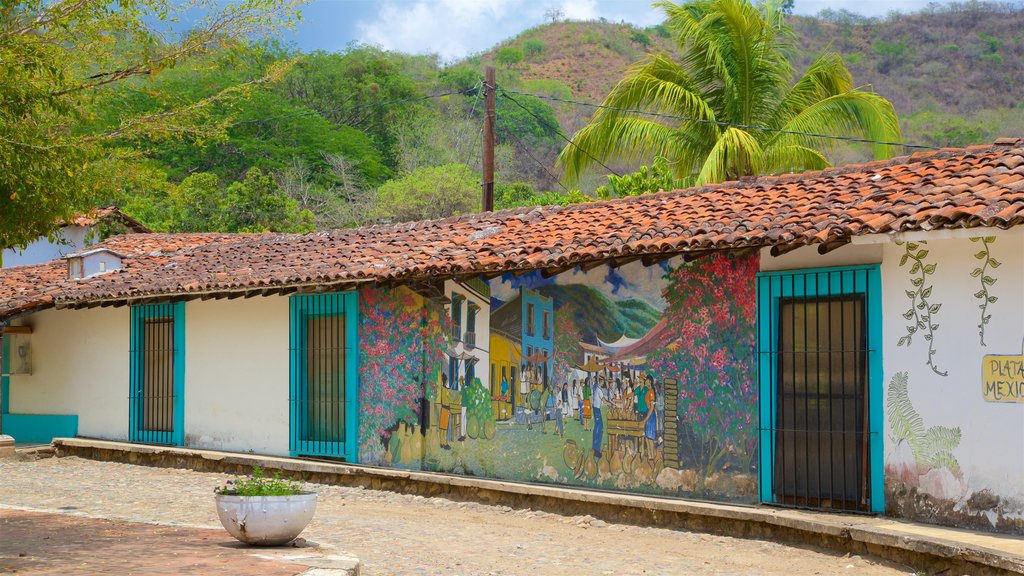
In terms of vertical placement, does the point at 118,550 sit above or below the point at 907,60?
below

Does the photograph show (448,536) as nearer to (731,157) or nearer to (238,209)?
(731,157)

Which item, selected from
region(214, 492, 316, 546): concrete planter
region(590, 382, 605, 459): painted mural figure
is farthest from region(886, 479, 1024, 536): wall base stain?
region(214, 492, 316, 546): concrete planter

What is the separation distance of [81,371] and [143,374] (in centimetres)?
173

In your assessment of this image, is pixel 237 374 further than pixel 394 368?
Yes

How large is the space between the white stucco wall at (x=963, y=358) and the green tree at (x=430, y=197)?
92.2 ft

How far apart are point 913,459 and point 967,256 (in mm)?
1757

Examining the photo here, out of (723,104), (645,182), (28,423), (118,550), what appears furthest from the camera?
(645,182)

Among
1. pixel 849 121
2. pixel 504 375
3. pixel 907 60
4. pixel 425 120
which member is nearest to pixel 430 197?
pixel 425 120

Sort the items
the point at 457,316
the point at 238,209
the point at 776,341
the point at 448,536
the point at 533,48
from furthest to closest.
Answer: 1. the point at 533,48
2. the point at 238,209
3. the point at 457,316
4. the point at 776,341
5. the point at 448,536

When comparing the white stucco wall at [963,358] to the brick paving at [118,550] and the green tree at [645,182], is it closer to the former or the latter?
the brick paving at [118,550]

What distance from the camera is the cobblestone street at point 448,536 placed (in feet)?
28.5

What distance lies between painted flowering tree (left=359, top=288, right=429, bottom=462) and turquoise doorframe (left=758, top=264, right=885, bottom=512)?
4639 millimetres

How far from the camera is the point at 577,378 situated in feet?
40.5

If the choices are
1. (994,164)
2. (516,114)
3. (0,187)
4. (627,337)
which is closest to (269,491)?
(0,187)
